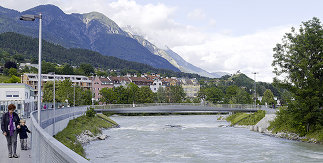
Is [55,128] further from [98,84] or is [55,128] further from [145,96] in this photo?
[98,84]

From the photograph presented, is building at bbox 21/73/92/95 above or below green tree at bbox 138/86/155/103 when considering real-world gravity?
above

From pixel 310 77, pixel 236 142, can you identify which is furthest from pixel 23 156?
pixel 310 77

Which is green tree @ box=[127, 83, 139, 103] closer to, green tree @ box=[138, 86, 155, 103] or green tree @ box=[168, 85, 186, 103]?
green tree @ box=[138, 86, 155, 103]

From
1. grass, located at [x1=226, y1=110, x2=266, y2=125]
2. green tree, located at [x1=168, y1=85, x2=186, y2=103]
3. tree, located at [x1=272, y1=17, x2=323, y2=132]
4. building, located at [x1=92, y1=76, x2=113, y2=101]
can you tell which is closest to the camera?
tree, located at [x1=272, y1=17, x2=323, y2=132]

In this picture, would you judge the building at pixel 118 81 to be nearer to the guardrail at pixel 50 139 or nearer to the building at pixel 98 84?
the building at pixel 98 84

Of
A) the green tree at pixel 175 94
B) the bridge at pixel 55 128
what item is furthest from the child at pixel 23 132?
the green tree at pixel 175 94

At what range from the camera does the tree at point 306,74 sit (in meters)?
43.1

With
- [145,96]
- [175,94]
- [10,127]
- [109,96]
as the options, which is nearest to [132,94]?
[145,96]

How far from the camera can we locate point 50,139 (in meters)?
6.87

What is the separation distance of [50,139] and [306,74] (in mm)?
40845

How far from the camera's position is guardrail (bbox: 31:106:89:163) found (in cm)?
509

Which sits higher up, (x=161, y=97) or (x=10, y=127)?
(x=161, y=97)

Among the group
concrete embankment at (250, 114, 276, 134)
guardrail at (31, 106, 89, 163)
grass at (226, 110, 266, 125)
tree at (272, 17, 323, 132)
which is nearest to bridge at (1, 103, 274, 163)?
guardrail at (31, 106, 89, 163)

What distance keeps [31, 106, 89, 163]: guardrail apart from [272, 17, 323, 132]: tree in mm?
26028
